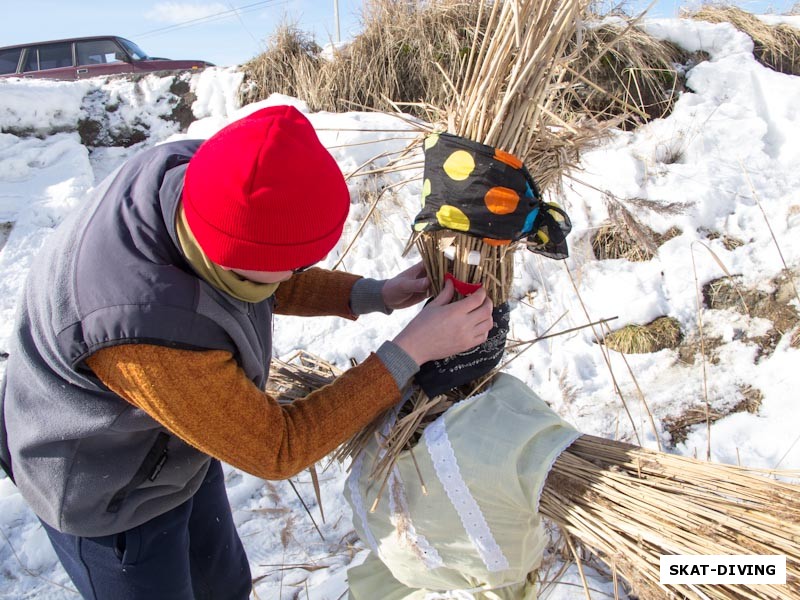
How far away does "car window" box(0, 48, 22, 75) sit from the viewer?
589cm

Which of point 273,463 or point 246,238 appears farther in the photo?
point 273,463

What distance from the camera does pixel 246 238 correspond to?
73 cm

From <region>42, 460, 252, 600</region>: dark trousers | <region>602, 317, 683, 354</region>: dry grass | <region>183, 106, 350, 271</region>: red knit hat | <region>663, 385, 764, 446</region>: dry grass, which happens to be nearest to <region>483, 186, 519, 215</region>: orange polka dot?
<region>183, 106, 350, 271</region>: red knit hat

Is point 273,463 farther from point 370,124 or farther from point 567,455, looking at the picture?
point 370,124

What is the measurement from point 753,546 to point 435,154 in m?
0.77

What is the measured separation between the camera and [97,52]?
5.90m

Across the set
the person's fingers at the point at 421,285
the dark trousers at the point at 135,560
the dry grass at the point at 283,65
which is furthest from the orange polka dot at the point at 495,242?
the dry grass at the point at 283,65

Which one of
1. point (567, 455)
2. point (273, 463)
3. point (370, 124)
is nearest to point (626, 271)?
point (370, 124)

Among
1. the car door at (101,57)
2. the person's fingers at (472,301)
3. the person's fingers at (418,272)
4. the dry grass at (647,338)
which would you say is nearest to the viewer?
the person's fingers at (472,301)

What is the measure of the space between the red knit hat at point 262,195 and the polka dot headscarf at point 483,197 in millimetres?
236

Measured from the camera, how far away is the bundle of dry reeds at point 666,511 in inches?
30.1

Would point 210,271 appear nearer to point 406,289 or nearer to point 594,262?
point 406,289

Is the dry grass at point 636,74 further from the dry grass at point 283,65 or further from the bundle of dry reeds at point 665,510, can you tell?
the bundle of dry reeds at point 665,510

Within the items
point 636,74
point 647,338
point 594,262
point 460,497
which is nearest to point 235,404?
point 460,497
